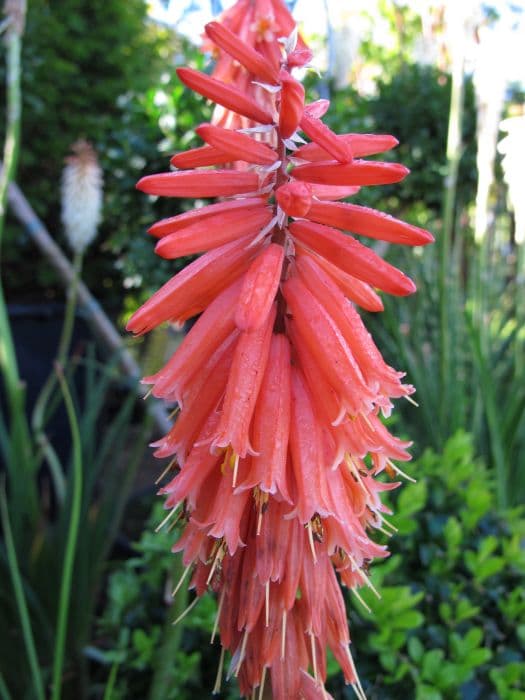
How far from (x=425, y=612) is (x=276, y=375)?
1022mm

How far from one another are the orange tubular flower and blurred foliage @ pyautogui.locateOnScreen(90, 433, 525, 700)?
44 centimetres

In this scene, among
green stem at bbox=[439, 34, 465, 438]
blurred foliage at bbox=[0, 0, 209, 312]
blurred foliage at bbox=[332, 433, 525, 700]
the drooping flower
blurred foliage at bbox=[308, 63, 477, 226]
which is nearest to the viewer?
blurred foliage at bbox=[332, 433, 525, 700]

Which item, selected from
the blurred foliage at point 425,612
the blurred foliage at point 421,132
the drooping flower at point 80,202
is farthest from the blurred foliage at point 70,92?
the blurred foliage at point 425,612

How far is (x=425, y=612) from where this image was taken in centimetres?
151

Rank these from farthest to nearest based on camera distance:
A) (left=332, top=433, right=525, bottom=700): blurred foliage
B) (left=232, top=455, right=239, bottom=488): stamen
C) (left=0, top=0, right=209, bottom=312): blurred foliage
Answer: (left=0, top=0, right=209, bottom=312): blurred foliage < (left=332, top=433, right=525, bottom=700): blurred foliage < (left=232, top=455, right=239, bottom=488): stamen

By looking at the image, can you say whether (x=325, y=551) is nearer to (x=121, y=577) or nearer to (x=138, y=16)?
(x=121, y=577)

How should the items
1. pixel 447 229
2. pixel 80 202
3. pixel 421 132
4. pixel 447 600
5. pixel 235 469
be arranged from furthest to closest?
pixel 421 132
pixel 80 202
pixel 447 229
pixel 447 600
pixel 235 469

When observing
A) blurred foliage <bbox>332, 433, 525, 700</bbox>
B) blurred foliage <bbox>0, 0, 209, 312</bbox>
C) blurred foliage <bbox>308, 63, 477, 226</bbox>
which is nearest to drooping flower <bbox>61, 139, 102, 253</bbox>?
blurred foliage <bbox>0, 0, 209, 312</bbox>

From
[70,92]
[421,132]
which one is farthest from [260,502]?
[70,92]

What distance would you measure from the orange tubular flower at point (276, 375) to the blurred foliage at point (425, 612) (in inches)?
17.2

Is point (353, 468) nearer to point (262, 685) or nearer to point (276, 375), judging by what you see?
point (276, 375)

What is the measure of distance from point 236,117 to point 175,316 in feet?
1.75

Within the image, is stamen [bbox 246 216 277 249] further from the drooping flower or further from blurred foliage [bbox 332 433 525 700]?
the drooping flower

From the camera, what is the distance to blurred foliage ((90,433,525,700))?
1.31m
